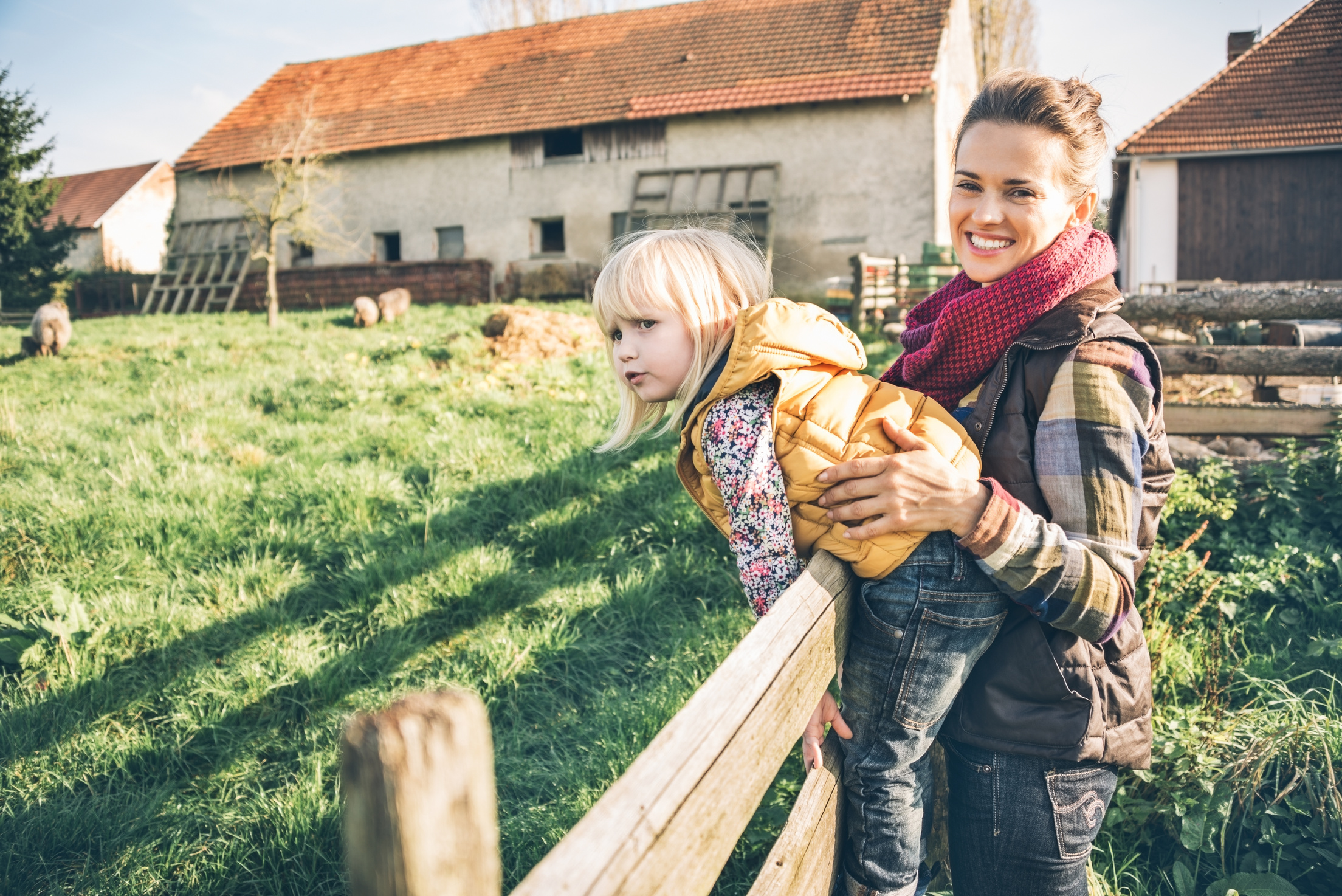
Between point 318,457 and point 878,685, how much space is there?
14.3ft

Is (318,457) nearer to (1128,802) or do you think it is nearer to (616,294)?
(616,294)

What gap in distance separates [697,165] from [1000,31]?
13.8m

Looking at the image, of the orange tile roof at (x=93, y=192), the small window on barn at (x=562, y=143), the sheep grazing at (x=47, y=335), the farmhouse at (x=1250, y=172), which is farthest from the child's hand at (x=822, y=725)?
the orange tile roof at (x=93, y=192)

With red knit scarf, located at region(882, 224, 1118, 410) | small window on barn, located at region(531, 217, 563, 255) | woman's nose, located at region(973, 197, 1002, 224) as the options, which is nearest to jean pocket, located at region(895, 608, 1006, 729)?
red knit scarf, located at region(882, 224, 1118, 410)

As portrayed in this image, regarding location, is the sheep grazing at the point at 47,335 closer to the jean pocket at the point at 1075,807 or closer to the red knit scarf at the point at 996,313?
the red knit scarf at the point at 996,313

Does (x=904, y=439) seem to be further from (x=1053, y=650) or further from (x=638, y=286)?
(x=638, y=286)

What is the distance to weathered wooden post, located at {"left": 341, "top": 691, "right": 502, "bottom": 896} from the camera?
59cm

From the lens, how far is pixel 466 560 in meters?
3.77

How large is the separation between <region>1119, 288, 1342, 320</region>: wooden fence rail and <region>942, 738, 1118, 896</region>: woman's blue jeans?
3813 millimetres

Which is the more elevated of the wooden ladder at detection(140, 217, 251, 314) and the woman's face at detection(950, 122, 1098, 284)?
the wooden ladder at detection(140, 217, 251, 314)

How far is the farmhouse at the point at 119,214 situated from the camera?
36062 millimetres

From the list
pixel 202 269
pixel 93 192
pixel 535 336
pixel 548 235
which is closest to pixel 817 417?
pixel 535 336

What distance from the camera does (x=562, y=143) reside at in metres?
19.6

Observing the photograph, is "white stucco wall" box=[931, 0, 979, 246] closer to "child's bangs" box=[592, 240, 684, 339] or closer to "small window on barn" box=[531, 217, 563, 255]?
"small window on barn" box=[531, 217, 563, 255]
